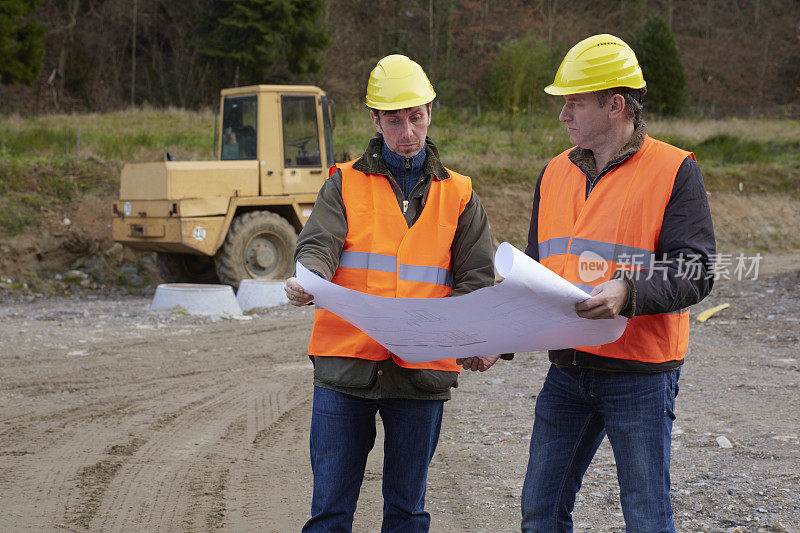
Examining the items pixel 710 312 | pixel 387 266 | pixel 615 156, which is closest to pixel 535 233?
pixel 615 156

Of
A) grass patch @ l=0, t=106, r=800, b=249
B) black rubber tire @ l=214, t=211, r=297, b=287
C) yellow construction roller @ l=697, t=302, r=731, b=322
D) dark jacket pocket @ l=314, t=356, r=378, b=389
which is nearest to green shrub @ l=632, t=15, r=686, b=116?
grass patch @ l=0, t=106, r=800, b=249

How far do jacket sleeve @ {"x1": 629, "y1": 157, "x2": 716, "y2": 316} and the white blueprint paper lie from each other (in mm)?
113

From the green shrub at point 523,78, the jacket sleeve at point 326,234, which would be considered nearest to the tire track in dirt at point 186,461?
the jacket sleeve at point 326,234

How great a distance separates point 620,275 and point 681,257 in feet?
0.56

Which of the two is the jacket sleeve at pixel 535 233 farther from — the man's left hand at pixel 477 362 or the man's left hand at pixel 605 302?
the man's left hand at pixel 605 302

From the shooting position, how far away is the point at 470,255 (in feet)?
9.14

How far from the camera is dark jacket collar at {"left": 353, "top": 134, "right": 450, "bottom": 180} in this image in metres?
2.75

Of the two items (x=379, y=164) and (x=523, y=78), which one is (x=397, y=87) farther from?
(x=523, y=78)

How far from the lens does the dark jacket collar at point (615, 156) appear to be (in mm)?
2461

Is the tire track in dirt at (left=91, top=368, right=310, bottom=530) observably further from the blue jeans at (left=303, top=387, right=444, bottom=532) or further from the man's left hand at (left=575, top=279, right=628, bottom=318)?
the man's left hand at (left=575, top=279, right=628, bottom=318)

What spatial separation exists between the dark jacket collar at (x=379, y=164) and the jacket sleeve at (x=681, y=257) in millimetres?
776

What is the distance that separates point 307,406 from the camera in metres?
6.49

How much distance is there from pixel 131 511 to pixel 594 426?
2.67 m

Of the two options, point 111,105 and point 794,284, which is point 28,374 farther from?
point 111,105
